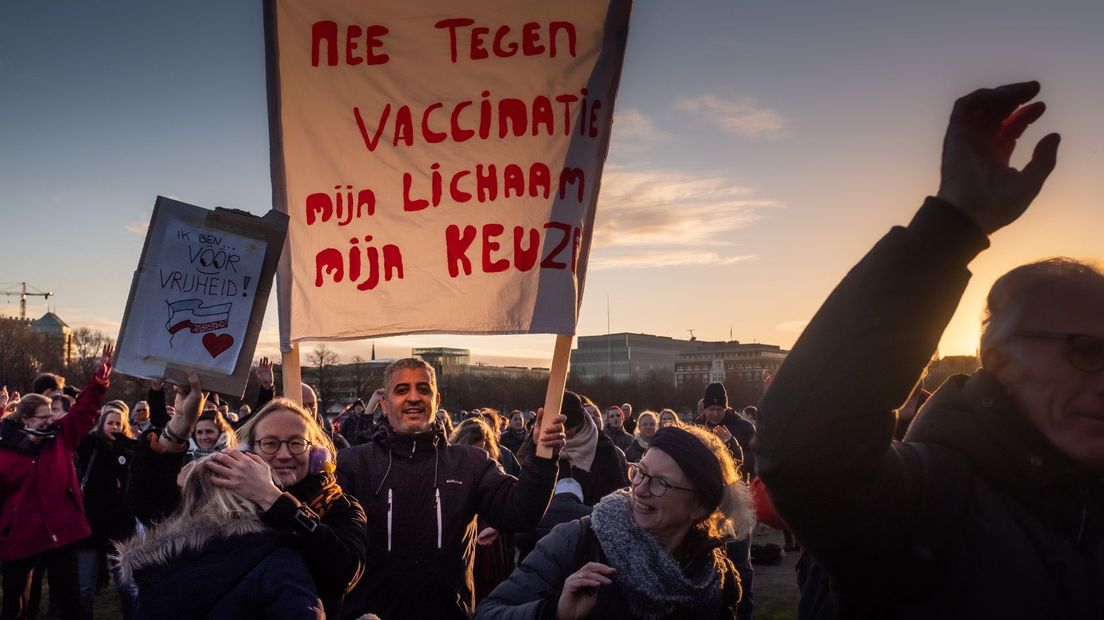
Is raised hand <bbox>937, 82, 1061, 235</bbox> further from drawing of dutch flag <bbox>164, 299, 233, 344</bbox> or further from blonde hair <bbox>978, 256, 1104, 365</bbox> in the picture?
drawing of dutch flag <bbox>164, 299, 233, 344</bbox>

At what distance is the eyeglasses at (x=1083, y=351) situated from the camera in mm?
1417

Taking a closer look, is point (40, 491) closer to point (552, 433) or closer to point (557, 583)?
point (552, 433)

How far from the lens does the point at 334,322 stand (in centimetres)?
405

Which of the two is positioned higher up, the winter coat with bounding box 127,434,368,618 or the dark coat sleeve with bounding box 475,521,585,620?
the winter coat with bounding box 127,434,368,618

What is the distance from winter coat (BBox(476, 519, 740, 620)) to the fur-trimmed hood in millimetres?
796

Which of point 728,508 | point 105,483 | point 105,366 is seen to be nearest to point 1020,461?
point 728,508

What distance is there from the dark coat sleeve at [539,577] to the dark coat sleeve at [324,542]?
0.48m

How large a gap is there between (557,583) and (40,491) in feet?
18.9

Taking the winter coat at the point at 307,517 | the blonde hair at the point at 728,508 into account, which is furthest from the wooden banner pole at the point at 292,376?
the blonde hair at the point at 728,508

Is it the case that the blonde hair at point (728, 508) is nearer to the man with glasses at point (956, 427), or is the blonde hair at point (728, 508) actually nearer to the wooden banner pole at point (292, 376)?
the man with glasses at point (956, 427)

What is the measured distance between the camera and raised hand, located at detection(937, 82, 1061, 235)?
1.28 metres

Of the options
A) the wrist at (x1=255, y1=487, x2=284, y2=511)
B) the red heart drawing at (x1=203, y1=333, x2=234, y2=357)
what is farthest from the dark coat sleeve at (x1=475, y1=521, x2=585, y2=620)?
the red heart drawing at (x1=203, y1=333, x2=234, y2=357)

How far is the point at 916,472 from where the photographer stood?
143 cm

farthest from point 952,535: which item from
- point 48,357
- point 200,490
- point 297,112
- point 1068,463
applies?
point 48,357
